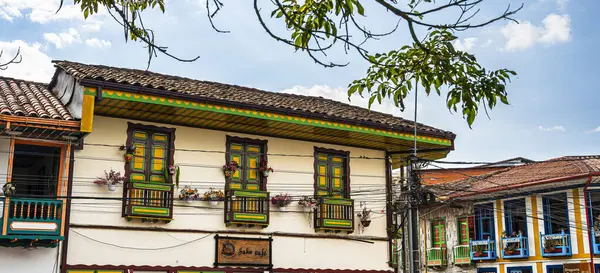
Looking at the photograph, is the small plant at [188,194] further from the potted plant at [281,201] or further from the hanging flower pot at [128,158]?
the potted plant at [281,201]

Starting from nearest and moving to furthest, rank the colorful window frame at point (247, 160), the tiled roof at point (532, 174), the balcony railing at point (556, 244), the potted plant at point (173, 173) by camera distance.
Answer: the potted plant at point (173, 173), the colorful window frame at point (247, 160), the tiled roof at point (532, 174), the balcony railing at point (556, 244)

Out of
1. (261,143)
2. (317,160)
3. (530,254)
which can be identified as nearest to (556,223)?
(530,254)

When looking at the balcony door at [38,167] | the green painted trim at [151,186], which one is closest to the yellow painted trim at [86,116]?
the balcony door at [38,167]

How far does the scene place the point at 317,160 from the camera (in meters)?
16.6

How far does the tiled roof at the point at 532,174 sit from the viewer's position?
2420 centimetres

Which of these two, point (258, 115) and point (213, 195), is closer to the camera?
point (258, 115)

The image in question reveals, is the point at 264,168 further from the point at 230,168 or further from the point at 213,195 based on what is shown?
the point at 213,195

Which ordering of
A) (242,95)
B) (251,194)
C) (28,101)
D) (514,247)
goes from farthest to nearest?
(514,247)
(242,95)
(251,194)
(28,101)

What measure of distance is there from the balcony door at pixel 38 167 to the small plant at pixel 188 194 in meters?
2.46

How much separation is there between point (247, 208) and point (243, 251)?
3.06 ft

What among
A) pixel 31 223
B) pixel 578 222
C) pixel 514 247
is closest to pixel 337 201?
pixel 31 223

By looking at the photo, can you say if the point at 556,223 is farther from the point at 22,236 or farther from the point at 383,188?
the point at 22,236

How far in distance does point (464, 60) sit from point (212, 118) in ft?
33.5

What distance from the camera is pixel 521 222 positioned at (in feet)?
89.6
